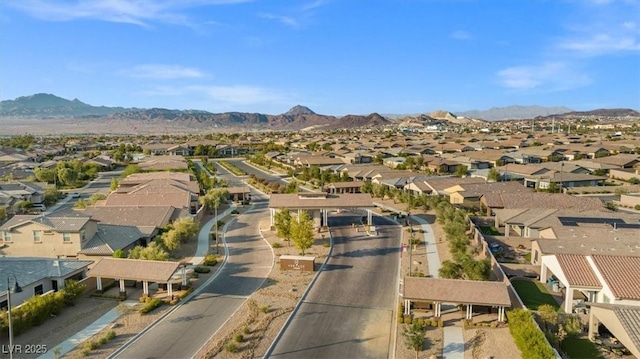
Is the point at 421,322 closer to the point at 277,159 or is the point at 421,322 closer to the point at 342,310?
the point at 342,310

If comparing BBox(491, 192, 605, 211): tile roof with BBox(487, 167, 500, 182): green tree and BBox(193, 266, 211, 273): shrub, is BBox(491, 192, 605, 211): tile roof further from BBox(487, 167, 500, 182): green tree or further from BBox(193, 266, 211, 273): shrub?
BBox(193, 266, 211, 273): shrub

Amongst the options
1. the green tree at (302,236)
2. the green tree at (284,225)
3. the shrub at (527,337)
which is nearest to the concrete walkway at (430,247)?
the green tree at (302,236)

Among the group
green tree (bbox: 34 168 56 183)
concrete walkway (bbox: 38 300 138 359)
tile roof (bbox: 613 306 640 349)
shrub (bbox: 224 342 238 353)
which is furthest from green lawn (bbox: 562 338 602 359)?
green tree (bbox: 34 168 56 183)

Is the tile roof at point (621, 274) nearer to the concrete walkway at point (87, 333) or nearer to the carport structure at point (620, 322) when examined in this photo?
the carport structure at point (620, 322)

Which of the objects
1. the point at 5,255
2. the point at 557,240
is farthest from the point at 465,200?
the point at 5,255

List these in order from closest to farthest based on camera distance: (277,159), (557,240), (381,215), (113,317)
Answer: (113,317) < (557,240) < (381,215) < (277,159)

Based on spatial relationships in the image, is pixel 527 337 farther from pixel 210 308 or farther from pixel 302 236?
pixel 302 236

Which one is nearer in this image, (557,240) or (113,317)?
(113,317)
